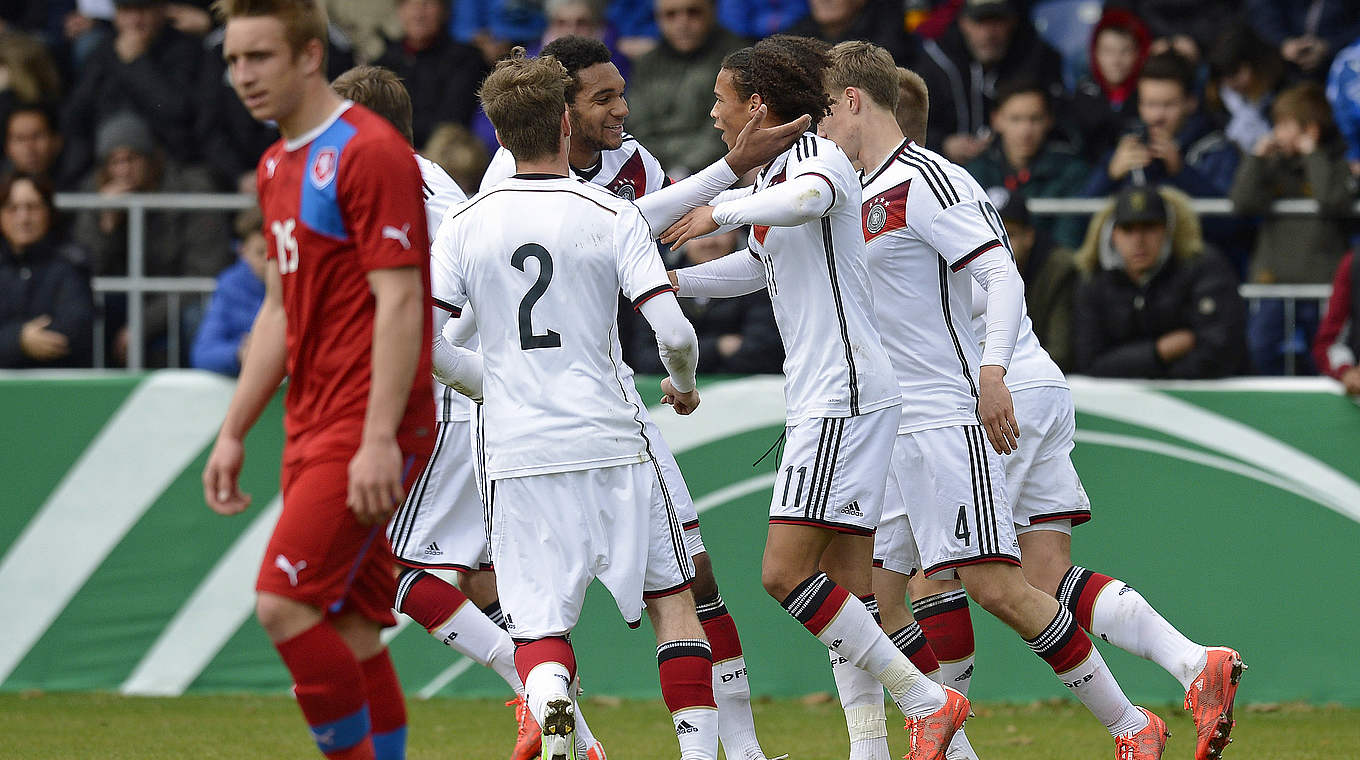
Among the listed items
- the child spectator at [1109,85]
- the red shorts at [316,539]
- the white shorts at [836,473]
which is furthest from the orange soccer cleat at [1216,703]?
the child spectator at [1109,85]

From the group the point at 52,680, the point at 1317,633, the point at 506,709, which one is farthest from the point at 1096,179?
the point at 52,680

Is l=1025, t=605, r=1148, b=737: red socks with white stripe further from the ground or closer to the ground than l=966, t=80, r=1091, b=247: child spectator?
closer to the ground

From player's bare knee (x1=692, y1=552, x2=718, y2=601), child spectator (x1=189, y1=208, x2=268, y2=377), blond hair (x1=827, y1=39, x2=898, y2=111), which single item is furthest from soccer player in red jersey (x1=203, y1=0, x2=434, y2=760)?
child spectator (x1=189, y1=208, x2=268, y2=377)

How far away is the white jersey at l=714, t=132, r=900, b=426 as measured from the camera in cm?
558

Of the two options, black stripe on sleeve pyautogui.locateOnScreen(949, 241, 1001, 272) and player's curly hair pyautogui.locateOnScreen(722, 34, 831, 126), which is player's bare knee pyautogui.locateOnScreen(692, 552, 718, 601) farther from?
player's curly hair pyautogui.locateOnScreen(722, 34, 831, 126)

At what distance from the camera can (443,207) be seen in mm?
6426

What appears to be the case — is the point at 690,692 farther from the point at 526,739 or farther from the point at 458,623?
the point at 458,623

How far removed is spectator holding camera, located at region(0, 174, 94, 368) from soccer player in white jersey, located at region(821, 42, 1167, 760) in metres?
5.24

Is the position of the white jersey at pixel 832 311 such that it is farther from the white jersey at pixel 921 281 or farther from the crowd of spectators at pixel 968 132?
the crowd of spectators at pixel 968 132

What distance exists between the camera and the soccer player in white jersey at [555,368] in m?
5.04

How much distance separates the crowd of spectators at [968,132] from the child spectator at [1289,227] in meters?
0.01

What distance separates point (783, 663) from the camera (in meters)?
8.48

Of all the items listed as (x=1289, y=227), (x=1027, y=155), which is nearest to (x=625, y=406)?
(x=1027, y=155)

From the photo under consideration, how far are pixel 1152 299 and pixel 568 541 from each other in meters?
4.82
